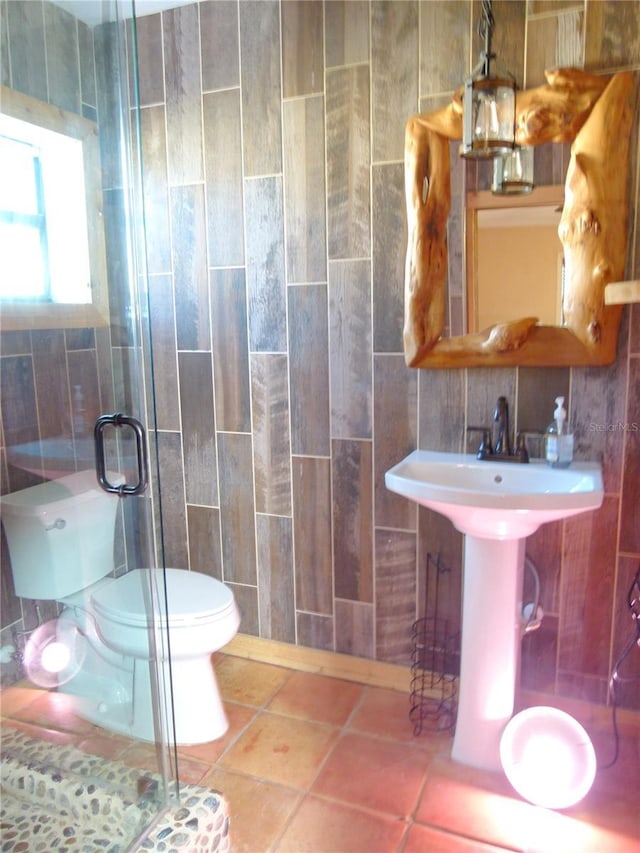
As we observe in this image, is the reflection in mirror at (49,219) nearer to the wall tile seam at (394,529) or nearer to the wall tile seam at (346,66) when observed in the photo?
the wall tile seam at (346,66)

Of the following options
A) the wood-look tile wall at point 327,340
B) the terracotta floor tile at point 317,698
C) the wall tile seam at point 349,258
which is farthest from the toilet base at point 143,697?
the wall tile seam at point 349,258

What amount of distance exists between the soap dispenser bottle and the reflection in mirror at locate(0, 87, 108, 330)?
1394mm

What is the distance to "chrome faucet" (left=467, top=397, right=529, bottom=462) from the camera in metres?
2.10

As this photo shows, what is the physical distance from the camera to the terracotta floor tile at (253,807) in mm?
1801

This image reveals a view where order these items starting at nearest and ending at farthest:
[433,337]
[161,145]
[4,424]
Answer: [4,424]
[433,337]
[161,145]

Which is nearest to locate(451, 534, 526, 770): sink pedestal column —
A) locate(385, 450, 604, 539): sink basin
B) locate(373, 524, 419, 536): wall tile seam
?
locate(385, 450, 604, 539): sink basin

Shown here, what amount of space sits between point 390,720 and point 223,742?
0.58 metres

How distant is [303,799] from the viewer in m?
1.95

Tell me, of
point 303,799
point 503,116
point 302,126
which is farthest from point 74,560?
point 503,116

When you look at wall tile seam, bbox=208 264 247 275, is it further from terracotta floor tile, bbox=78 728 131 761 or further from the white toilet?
terracotta floor tile, bbox=78 728 131 761

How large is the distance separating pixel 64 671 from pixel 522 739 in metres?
1.45

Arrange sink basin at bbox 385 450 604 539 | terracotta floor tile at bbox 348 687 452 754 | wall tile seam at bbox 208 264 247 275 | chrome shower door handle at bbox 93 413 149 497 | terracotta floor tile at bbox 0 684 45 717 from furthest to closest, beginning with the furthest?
wall tile seam at bbox 208 264 247 275 → terracotta floor tile at bbox 348 687 452 754 → terracotta floor tile at bbox 0 684 45 717 → sink basin at bbox 385 450 604 539 → chrome shower door handle at bbox 93 413 149 497

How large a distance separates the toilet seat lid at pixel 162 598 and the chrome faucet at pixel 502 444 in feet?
3.25

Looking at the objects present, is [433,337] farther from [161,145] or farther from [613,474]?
[161,145]
